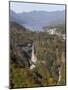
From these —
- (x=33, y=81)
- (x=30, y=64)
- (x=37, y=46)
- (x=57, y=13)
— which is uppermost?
(x=57, y=13)

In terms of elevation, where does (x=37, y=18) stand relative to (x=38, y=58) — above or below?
above

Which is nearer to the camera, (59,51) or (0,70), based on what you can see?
(0,70)

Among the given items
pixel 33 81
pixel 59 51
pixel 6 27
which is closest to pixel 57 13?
pixel 59 51

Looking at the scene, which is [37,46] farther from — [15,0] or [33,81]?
[15,0]

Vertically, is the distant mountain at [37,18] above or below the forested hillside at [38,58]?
above

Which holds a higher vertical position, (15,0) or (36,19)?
(15,0)

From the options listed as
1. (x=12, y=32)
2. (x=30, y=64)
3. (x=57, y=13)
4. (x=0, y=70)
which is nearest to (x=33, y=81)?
(x=30, y=64)

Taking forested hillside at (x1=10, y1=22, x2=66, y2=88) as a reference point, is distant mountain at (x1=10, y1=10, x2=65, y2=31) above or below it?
above

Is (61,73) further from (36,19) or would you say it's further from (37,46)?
(36,19)
